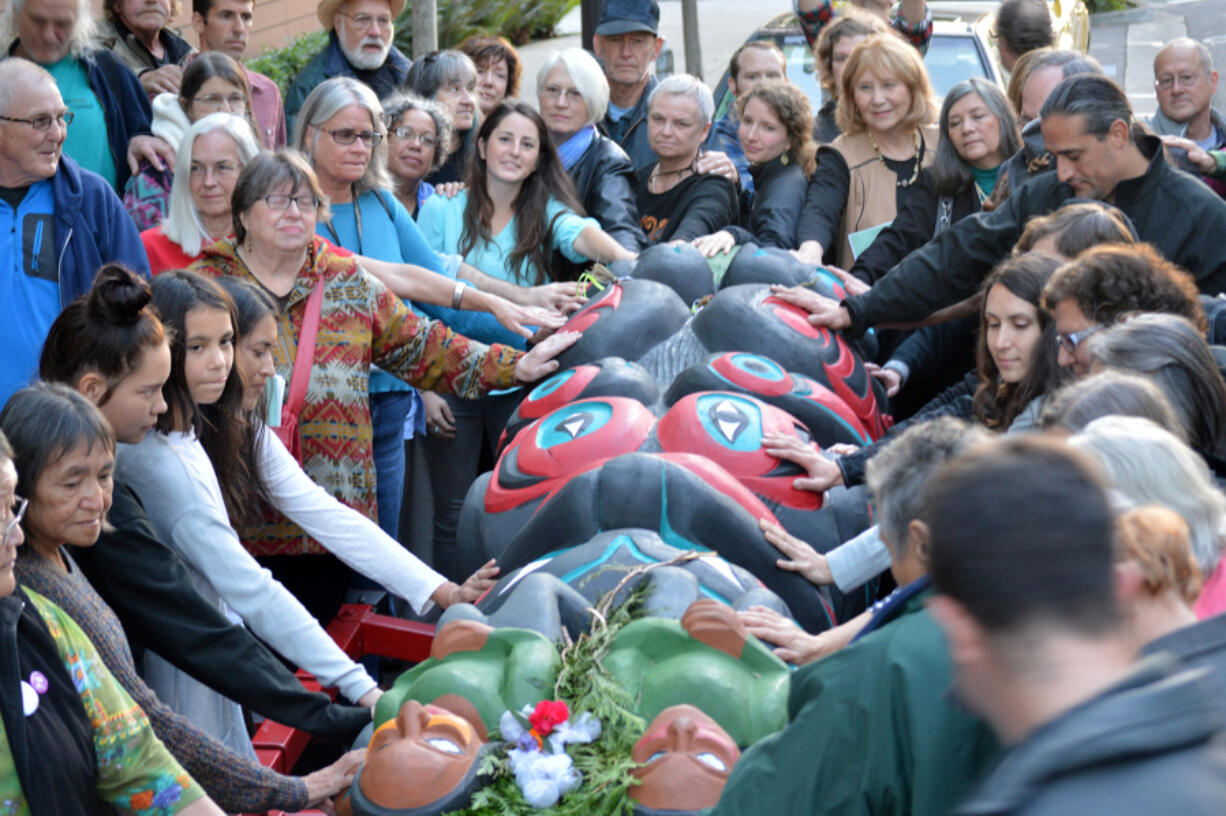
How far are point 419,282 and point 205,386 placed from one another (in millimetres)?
1320

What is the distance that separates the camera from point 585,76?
495 cm

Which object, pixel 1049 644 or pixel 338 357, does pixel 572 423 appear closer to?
pixel 338 357

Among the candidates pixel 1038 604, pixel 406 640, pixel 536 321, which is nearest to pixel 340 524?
pixel 406 640

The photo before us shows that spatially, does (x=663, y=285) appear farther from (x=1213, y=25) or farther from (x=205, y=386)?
(x=1213, y=25)

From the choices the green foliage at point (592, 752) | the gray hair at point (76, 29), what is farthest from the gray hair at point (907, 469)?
the gray hair at point (76, 29)

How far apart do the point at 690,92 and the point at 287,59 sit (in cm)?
679

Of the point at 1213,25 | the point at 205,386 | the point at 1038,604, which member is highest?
the point at 1038,604

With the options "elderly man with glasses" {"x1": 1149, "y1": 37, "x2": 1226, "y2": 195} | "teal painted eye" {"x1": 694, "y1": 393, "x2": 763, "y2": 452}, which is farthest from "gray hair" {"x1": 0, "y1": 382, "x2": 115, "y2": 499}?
"elderly man with glasses" {"x1": 1149, "y1": 37, "x2": 1226, "y2": 195}

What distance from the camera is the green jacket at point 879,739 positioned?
1.51 meters

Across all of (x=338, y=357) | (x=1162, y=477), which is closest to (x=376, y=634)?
(x=338, y=357)

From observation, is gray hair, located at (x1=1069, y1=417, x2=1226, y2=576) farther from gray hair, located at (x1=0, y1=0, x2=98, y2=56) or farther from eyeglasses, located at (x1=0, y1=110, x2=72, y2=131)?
gray hair, located at (x1=0, y1=0, x2=98, y2=56)

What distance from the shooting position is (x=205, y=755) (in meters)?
2.28

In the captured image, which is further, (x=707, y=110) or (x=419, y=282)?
(x=707, y=110)

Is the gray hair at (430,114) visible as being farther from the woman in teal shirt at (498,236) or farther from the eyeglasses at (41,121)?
the eyeglasses at (41,121)
